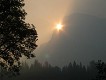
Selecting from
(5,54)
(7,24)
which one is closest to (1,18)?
(7,24)

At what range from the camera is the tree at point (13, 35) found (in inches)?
1548

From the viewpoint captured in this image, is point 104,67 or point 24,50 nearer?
point 104,67

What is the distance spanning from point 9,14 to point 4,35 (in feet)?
8.42

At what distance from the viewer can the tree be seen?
39.3 metres

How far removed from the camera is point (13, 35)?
1591 inches

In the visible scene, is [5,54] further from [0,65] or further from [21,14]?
[21,14]

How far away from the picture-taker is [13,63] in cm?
4212

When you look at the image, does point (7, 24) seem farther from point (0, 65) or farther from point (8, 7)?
point (0, 65)

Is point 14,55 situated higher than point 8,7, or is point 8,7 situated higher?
A: point 8,7

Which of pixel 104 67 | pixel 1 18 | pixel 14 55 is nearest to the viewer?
pixel 104 67

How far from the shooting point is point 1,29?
1545 inches

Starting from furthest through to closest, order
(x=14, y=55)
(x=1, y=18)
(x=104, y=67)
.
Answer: (x=14, y=55), (x=1, y=18), (x=104, y=67)

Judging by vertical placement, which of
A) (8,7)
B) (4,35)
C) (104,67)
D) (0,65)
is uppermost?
(8,7)

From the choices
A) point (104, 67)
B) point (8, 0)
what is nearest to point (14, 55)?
point (8, 0)
